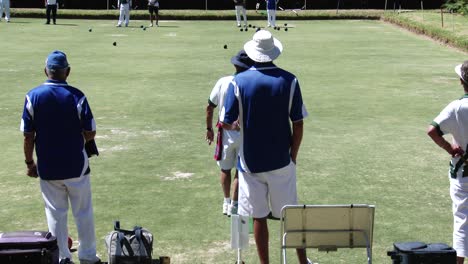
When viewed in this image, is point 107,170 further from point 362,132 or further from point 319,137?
point 362,132

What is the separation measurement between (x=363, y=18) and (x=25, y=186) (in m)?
36.2

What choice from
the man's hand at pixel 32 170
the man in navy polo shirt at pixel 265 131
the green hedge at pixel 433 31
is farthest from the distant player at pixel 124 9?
the man in navy polo shirt at pixel 265 131

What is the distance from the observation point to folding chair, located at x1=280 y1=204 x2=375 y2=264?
5855 mm

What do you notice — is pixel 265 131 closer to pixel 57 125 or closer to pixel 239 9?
pixel 57 125

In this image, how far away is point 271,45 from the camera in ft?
22.1

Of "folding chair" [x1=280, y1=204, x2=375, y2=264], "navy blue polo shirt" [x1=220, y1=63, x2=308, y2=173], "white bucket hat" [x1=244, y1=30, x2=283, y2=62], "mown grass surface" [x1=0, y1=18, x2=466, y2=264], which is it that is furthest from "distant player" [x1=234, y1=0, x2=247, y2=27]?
"folding chair" [x1=280, y1=204, x2=375, y2=264]

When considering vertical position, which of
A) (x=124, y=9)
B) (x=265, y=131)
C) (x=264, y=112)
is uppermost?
(x=124, y=9)

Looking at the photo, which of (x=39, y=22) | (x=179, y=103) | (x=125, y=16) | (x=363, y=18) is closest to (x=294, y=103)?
(x=179, y=103)

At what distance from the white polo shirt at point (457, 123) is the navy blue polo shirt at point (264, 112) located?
119cm

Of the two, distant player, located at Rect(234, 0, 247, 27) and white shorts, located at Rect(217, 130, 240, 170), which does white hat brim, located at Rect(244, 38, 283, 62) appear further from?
distant player, located at Rect(234, 0, 247, 27)

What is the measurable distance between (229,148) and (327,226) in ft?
9.38

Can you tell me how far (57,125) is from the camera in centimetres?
674

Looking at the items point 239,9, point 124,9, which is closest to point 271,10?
point 239,9

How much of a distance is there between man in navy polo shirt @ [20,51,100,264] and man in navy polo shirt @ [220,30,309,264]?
131 centimetres
